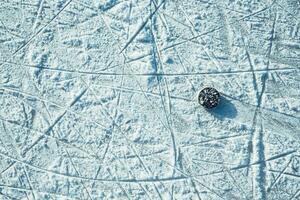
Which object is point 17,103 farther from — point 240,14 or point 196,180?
point 240,14

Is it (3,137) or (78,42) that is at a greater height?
(78,42)

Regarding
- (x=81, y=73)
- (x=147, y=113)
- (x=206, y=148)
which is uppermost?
(x=81, y=73)

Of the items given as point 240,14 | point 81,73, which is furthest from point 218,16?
point 81,73
